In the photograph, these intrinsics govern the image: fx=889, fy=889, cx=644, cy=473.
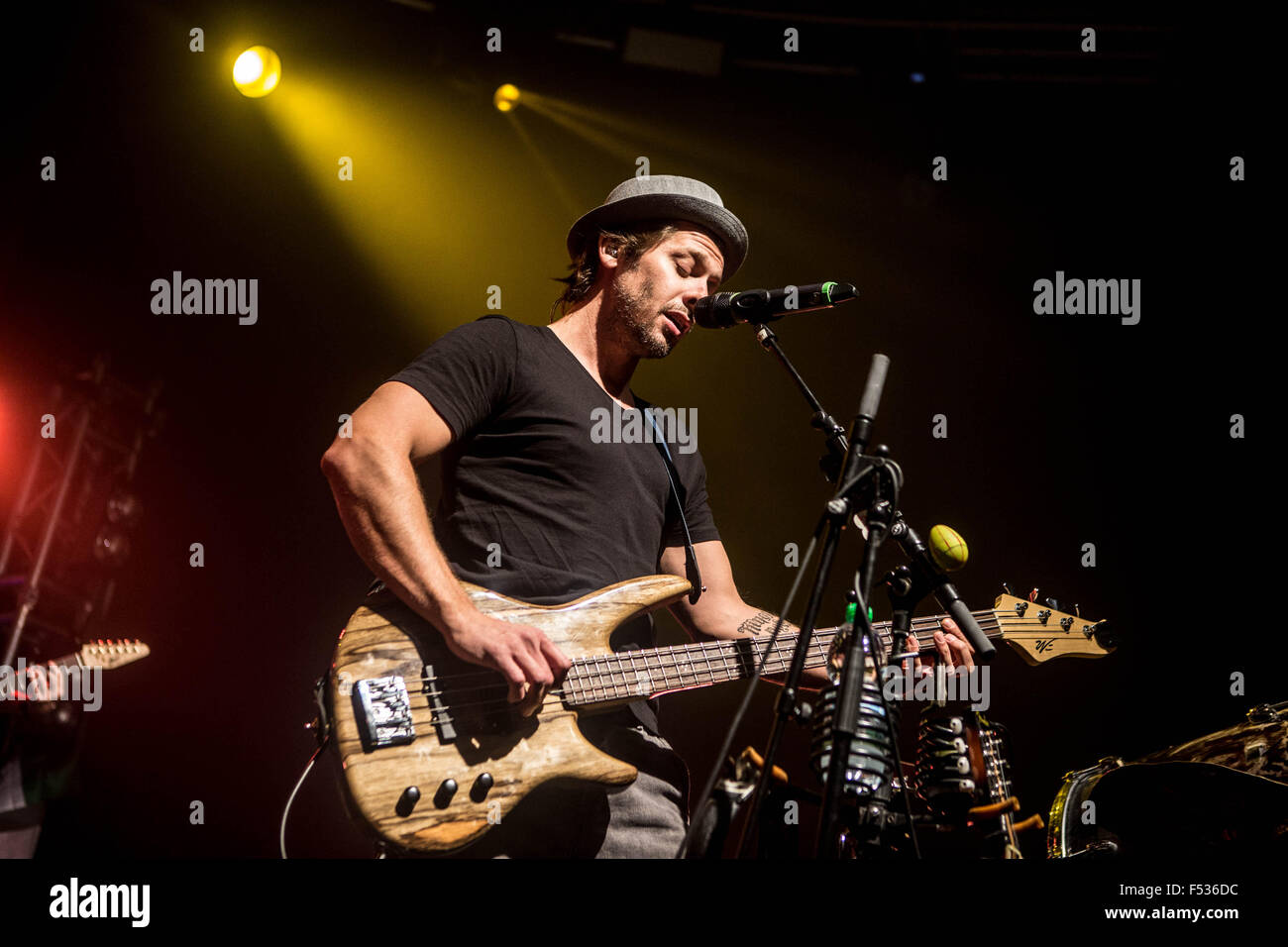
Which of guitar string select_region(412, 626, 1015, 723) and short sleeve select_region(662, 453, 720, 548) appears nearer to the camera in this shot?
guitar string select_region(412, 626, 1015, 723)

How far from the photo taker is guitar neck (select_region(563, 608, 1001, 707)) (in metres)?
2.52

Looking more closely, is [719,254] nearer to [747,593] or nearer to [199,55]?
[747,593]

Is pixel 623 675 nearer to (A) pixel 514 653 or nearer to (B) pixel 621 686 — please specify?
(B) pixel 621 686

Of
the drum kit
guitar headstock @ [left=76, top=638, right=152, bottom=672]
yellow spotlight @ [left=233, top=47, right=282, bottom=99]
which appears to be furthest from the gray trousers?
yellow spotlight @ [left=233, top=47, right=282, bottom=99]

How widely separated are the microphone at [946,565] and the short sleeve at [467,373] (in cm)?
128

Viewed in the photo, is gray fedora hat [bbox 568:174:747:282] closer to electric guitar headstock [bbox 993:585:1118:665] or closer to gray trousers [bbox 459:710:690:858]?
electric guitar headstock [bbox 993:585:1118:665]

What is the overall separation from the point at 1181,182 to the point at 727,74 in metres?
2.29

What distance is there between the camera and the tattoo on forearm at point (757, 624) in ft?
10.5

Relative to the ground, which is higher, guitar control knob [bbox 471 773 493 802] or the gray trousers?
guitar control knob [bbox 471 773 493 802]

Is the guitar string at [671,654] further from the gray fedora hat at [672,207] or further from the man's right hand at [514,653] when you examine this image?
the gray fedora hat at [672,207]

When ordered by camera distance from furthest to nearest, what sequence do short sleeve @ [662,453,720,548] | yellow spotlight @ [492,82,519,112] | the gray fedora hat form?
yellow spotlight @ [492,82,519,112]
the gray fedora hat
short sleeve @ [662,453,720,548]

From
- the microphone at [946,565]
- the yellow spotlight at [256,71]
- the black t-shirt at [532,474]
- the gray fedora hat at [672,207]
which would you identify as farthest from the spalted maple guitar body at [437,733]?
the yellow spotlight at [256,71]
